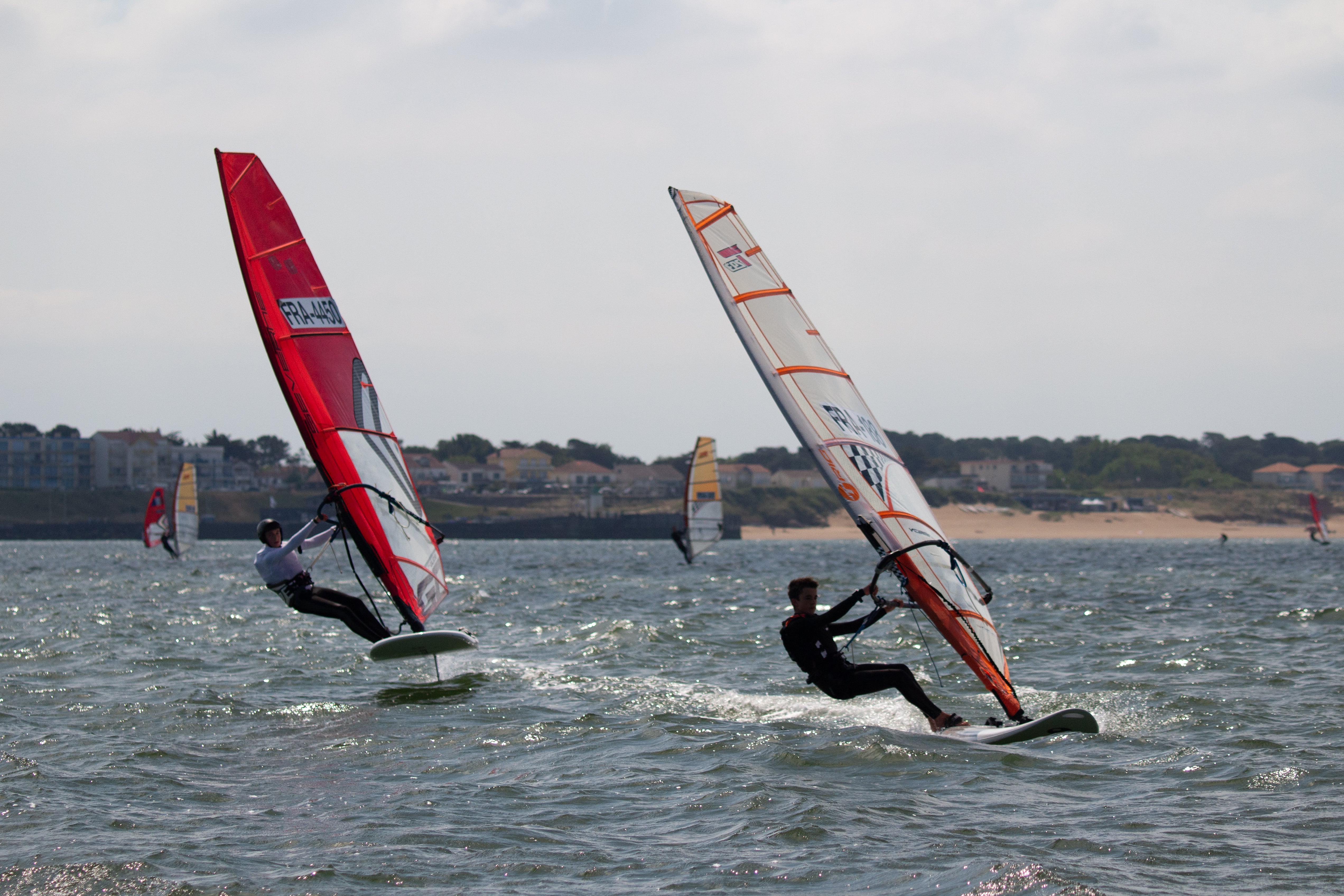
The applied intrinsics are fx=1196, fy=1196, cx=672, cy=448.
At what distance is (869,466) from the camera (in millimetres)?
8039

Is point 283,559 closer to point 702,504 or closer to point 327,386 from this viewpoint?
point 327,386

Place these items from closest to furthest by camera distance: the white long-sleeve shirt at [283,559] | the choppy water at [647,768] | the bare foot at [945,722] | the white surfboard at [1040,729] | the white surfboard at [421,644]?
the choppy water at [647,768] < the white surfboard at [1040,729] < the bare foot at [945,722] < the white surfboard at [421,644] < the white long-sleeve shirt at [283,559]

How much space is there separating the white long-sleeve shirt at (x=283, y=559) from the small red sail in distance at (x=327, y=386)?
1.33 feet

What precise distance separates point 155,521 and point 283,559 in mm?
39700

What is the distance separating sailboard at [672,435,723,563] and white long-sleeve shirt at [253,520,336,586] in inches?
1003

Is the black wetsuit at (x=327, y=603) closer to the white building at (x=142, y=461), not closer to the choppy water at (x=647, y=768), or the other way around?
the choppy water at (x=647, y=768)

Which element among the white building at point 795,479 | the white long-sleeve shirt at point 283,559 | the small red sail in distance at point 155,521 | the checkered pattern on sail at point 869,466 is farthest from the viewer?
the white building at point 795,479

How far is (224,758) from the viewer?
283 inches

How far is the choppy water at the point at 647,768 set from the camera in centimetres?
498

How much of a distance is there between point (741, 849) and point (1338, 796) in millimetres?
3147

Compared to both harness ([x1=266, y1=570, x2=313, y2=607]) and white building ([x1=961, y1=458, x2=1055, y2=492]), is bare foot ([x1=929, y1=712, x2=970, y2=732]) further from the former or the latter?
white building ([x1=961, y1=458, x2=1055, y2=492])

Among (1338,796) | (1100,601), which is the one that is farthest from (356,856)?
(1100,601)

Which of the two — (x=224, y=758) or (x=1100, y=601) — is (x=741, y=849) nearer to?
(x=224, y=758)

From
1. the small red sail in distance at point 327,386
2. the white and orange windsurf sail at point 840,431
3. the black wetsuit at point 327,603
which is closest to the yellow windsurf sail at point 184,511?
the small red sail in distance at point 327,386
